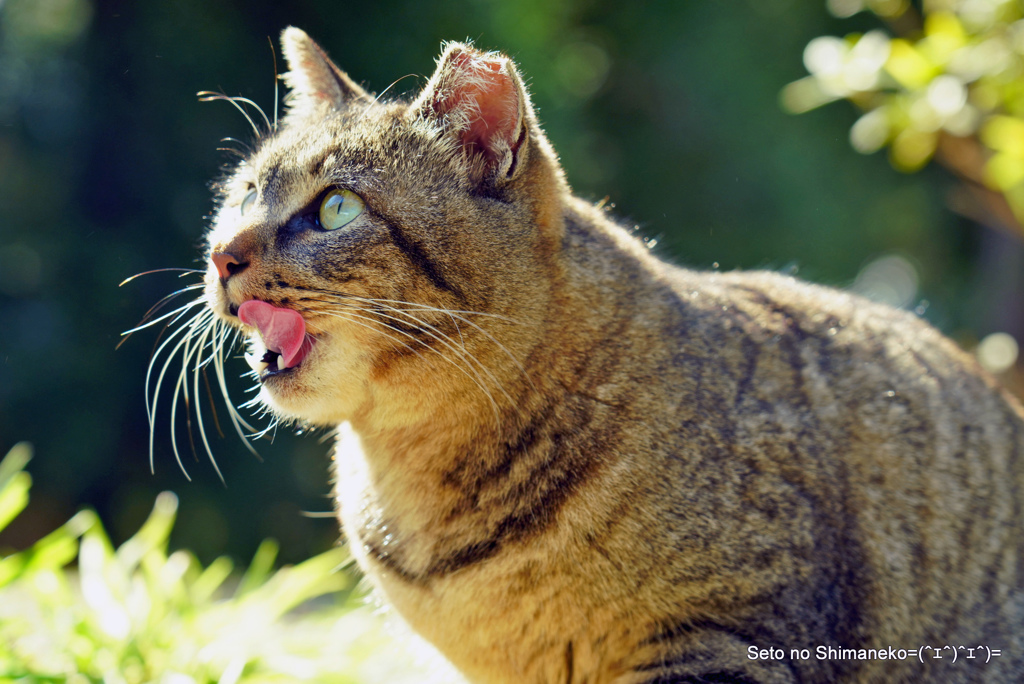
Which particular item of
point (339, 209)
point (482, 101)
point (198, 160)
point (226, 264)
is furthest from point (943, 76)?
point (198, 160)

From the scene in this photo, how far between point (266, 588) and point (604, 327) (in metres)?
2.12

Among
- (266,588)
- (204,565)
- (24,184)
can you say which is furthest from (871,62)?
(204,565)

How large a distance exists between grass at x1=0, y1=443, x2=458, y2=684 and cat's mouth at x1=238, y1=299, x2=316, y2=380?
768 millimetres

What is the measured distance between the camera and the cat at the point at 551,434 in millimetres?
1853

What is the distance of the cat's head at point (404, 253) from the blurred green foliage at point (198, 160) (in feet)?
1.76

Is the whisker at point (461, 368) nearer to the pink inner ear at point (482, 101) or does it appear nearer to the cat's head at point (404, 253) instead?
the cat's head at point (404, 253)

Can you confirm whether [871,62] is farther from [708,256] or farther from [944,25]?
[708,256]

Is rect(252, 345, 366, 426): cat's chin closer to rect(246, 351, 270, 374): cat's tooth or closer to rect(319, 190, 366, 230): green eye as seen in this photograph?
rect(246, 351, 270, 374): cat's tooth

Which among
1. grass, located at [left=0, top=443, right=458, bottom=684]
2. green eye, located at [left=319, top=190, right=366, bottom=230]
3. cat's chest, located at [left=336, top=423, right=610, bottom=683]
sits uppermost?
green eye, located at [left=319, top=190, right=366, bottom=230]

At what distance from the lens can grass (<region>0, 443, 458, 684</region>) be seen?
2.63 m

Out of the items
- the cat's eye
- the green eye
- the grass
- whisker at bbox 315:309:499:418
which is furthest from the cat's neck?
the cat's eye

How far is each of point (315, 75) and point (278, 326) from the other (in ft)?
2.99

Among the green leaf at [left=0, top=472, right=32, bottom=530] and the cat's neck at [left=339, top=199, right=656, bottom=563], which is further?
the green leaf at [left=0, top=472, right=32, bottom=530]

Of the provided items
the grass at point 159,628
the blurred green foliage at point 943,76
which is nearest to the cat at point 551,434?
the grass at point 159,628
